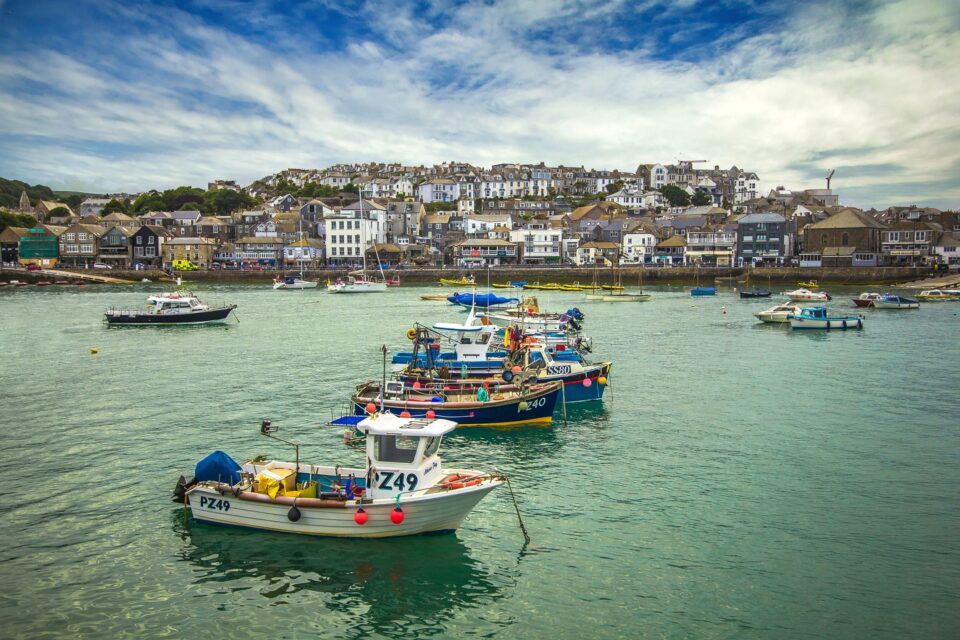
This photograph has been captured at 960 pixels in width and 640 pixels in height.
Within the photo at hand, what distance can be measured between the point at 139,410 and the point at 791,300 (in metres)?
76.2

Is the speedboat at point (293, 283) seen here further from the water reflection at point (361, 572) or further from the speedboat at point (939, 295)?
the water reflection at point (361, 572)

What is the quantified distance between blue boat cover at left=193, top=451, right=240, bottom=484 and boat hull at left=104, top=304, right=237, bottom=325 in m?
47.2

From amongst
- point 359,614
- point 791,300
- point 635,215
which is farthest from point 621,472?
point 635,215

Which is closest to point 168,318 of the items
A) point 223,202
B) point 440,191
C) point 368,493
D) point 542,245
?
point 368,493

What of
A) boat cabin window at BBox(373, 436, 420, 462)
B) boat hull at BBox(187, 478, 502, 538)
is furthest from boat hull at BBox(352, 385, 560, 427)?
boat hull at BBox(187, 478, 502, 538)

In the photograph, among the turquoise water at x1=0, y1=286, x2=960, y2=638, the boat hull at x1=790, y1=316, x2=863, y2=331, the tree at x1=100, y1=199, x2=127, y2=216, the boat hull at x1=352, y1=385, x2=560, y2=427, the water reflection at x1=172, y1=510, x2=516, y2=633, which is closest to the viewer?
the turquoise water at x1=0, y1=286, x2=960, y2=638

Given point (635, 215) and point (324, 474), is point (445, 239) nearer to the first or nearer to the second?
point (635, 215)

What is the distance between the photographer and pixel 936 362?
1581 inches

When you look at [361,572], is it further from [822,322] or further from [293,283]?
[293,283]

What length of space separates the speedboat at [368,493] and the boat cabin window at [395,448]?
2 centimetres

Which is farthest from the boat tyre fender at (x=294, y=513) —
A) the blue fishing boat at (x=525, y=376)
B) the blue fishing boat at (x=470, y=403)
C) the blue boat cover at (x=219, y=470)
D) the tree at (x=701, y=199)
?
the tree at (x=701, y=199)

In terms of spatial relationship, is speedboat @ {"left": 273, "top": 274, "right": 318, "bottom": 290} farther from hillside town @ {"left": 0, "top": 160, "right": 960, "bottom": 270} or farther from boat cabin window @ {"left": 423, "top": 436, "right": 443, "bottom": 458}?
boat cabin window @ {"left": 423, "top": 436, "right": 443, "bottom": 458}

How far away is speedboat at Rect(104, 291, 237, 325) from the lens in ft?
196

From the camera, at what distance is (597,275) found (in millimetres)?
114250
